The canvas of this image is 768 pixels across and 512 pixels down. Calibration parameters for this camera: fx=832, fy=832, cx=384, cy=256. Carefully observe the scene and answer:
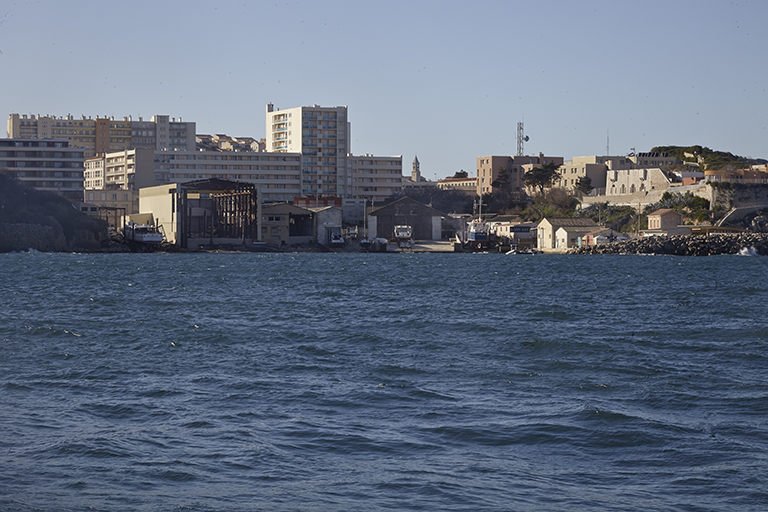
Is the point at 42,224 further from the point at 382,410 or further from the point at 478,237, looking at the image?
the point at 382,410

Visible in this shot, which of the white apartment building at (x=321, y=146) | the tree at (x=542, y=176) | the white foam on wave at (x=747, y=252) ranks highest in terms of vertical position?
the white apartment building at (x=321, y=146)

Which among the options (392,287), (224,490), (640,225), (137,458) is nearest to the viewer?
(224,490)

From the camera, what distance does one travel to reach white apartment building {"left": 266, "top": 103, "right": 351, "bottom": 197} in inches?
5074

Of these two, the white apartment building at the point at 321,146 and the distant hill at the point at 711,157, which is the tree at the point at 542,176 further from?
the white apartment building at the point at 321,146

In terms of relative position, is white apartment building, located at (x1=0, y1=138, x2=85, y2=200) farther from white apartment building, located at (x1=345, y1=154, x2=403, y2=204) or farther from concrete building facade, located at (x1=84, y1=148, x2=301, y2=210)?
white apartment building, located at (x1=345, y1=154, x2=403, y2=204)

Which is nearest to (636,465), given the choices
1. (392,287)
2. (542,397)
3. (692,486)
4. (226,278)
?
(692,486)

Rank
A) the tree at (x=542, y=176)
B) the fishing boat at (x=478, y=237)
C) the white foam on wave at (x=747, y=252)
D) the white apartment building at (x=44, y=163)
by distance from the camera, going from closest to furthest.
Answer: the white foam on wave at (x=747, y=252) < the fishing boat at (x=478, y=237) < the white apartment building at (x=44, y=163) < the tree at (x=542, y=176)

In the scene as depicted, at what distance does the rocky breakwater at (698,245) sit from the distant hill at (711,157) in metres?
34.7

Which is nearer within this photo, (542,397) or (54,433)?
(54,433)

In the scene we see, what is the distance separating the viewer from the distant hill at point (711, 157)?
392 feet

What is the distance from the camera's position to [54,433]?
1085cm

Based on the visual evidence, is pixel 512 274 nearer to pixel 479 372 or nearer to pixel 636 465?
pixel 479 372

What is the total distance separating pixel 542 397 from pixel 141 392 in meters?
6.50

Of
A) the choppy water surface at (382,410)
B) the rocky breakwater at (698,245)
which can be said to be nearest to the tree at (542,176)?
the rocky breakwater at (698,245)
